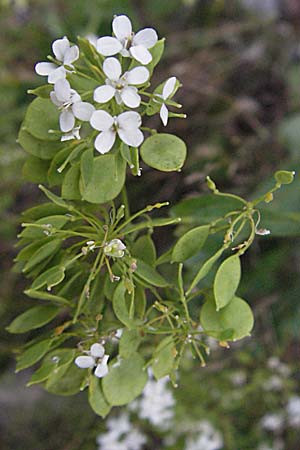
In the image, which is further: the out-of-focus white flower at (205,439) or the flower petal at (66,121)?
the out-of-focus white flower at (205,439)

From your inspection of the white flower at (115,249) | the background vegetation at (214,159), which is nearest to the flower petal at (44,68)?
the white flower at (115,249)

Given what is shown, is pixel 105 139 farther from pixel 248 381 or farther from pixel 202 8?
pixel 202 8

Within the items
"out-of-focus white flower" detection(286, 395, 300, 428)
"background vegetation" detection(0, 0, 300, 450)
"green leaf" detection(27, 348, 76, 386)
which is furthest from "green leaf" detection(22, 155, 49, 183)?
"out-of-focus white flower" detection(286, 395, 300, 428)

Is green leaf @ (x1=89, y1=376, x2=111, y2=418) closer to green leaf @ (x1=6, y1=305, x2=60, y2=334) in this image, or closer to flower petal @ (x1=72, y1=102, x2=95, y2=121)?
green leaf @ (x1=6, y1=305, x2=60, y2=334)

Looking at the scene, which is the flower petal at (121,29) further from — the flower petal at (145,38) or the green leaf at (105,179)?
the green leaf at (105,179)

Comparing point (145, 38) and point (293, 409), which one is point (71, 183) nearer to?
point (145, 38)

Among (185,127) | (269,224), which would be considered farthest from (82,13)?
(269,224)

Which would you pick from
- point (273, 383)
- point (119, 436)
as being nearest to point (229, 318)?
point (273, 383)
